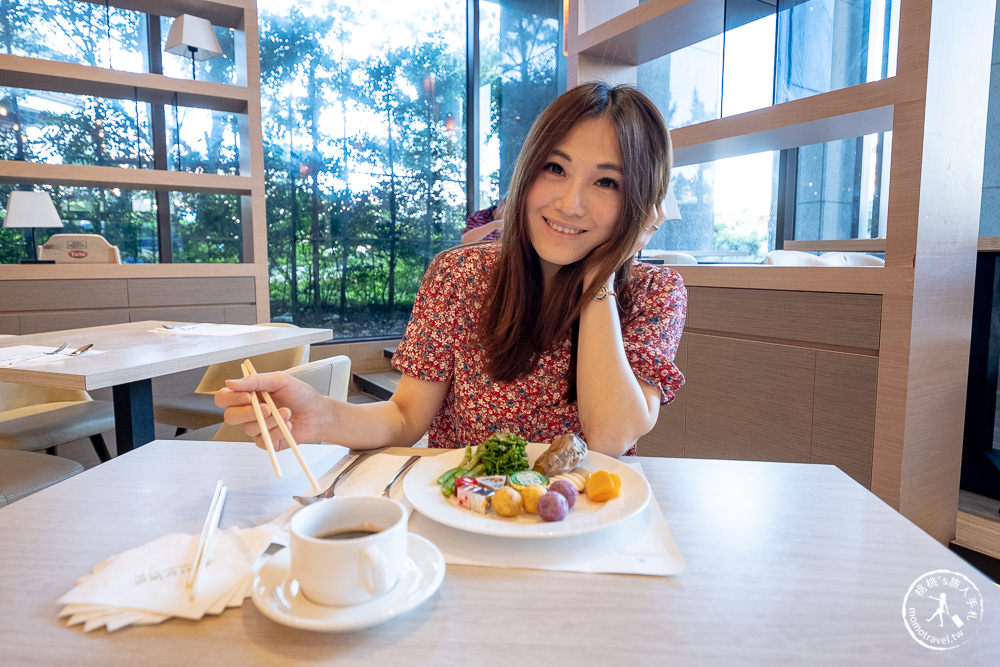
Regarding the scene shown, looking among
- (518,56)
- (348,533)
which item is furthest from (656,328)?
(518,56)

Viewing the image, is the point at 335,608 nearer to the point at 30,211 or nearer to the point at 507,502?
the point at 507,502

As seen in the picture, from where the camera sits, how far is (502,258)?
1271 mm

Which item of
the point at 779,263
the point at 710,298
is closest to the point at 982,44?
the point at 779,263

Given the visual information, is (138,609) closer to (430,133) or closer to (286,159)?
(286,159)

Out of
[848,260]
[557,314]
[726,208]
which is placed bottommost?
[557,314]

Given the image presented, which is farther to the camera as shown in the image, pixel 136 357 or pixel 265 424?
pixel 136 357

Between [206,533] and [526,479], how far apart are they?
36cm

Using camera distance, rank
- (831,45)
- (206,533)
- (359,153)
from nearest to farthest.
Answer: (206,533) < (831,45) < (359,153)

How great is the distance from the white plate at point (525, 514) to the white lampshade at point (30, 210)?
3.92m

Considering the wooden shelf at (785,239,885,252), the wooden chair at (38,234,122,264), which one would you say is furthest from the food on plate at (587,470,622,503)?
the wooden chair at (38,234,122,264)

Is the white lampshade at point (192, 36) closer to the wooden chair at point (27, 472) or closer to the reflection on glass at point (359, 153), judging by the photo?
the reflection on glass at point (359, 153)

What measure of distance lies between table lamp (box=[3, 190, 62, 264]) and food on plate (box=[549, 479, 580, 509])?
397 cm

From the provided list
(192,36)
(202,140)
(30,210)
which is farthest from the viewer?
(202,140)

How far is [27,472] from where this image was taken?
165 centimetres
